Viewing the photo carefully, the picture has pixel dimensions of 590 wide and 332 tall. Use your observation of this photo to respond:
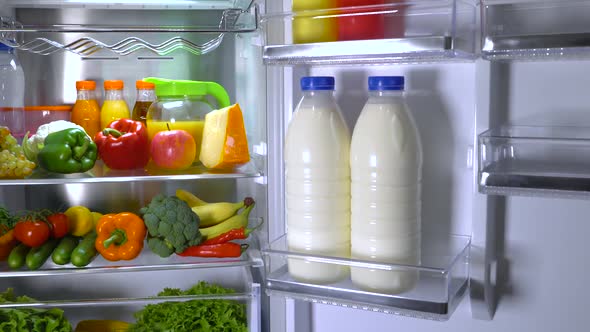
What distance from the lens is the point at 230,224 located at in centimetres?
187

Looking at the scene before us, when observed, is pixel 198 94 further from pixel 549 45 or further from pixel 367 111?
pixel 549 45

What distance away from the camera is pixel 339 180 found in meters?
1.26

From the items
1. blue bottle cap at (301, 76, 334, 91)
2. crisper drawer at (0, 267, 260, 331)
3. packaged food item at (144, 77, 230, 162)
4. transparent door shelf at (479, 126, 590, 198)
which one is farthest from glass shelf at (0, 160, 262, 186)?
transparent door shelf at (479, 126, 590, 198)

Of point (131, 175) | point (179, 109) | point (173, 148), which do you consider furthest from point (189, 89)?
point (131, 175)

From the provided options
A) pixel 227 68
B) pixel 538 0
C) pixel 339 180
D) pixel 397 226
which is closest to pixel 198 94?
pixel 227 68

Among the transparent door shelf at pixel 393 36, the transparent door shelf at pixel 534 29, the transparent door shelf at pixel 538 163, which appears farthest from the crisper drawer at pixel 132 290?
the transparent door shelf at pixel 534 29

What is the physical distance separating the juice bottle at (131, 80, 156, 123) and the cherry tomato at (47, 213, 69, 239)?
0.37m

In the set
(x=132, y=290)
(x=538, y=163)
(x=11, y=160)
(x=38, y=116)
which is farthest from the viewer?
(x=132, y=290)

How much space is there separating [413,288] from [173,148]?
832 mm

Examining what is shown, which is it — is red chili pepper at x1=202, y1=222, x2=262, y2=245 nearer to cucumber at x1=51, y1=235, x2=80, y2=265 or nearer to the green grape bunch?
cucumber at x1=51, y1=235, x2=80, y2=265

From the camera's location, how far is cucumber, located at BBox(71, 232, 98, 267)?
67.6 inches

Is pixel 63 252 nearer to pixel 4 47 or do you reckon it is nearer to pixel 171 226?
pixel 171 226

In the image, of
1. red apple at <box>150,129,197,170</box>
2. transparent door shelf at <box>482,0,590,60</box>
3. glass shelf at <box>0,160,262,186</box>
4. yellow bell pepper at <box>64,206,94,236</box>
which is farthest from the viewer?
yellow bell pepper at <box>64,206,94,236</box>

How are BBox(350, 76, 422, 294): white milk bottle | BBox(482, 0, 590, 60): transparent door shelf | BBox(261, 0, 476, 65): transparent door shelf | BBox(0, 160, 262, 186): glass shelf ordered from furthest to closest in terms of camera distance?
BBox(0, 160, 262, 186): glass shelf
BBox(350, 76, 422, 294): white milk bottle
BBox(261, 0, 476, 65): transparent door shelf
BBox(482, 0, 590, 60): transparent door shelf
